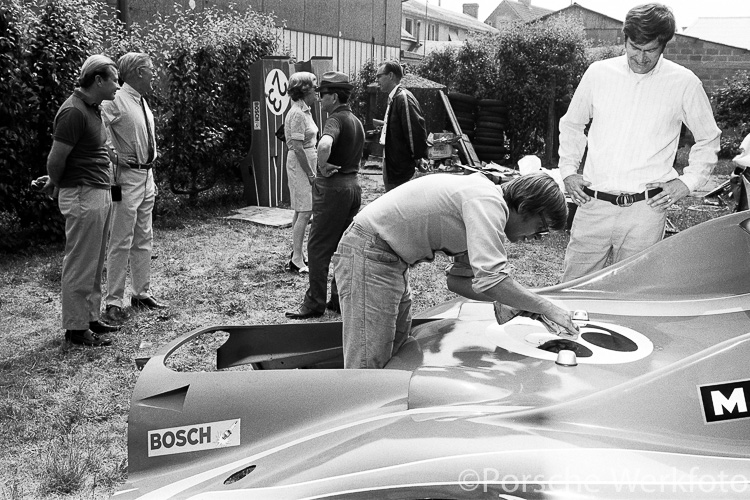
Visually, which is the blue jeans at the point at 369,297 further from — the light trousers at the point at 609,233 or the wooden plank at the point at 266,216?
the wooden plank at the point at 266,216

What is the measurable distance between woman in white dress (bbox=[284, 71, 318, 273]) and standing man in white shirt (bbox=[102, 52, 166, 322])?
1.48 meters

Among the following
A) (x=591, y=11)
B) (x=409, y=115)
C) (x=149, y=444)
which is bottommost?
(x=149, y=444)

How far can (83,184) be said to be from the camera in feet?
17.1

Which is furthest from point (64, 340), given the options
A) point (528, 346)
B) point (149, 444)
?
point (528, 346)

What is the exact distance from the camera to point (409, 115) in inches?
263

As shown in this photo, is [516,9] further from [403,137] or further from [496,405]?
[496,405]

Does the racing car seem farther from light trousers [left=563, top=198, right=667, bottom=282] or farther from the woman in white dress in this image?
the woman in white dress

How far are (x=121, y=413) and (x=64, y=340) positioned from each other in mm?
1440

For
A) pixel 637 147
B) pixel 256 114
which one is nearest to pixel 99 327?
pixel 637 147

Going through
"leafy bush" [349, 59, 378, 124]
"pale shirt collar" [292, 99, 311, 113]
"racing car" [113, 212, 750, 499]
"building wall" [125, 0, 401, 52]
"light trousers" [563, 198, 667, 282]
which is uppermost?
"building wall" [125, 0, 401, 52]

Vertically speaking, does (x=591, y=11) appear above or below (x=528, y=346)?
above

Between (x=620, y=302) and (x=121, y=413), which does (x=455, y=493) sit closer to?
(x=620, y=302)

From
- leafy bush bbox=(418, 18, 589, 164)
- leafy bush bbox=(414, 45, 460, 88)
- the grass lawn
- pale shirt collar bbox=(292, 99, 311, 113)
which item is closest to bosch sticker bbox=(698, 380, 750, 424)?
the grass lawn

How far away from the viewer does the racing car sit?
7.13 ft
